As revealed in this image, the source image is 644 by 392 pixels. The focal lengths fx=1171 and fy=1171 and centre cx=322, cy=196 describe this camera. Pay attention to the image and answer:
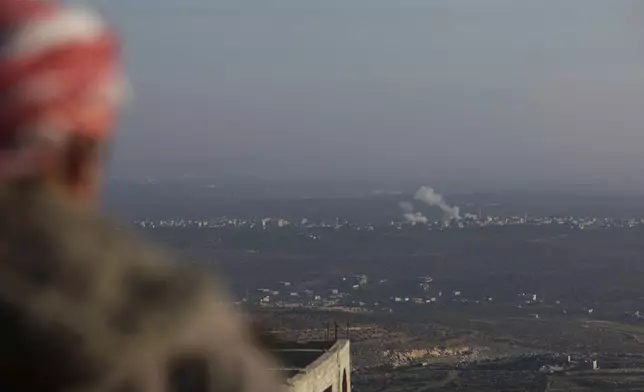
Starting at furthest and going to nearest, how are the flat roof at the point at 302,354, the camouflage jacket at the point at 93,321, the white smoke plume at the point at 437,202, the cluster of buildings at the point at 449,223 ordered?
the white smoke plume at the point at 437,202, the cluster of buildings at the point at 449,223, the flat roof at the point at 302,354, the camouflage jacket at the point at 93,321

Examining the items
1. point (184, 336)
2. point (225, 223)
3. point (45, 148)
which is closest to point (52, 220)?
point (45, 148)

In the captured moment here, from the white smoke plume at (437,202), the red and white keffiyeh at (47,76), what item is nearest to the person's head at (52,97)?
the red and white keffiyeh at (47,76)

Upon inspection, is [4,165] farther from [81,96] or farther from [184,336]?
[184,336]

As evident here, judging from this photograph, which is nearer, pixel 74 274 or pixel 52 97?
pixel 74 274

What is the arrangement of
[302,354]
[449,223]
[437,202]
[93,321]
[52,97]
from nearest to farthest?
[93,321]
[52,97]
[302,354]
[449,223]
[437,202]

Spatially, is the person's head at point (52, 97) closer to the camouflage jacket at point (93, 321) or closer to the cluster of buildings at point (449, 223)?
the camouflage jacket at point (93, 321)

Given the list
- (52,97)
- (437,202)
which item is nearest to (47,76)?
(52,97)

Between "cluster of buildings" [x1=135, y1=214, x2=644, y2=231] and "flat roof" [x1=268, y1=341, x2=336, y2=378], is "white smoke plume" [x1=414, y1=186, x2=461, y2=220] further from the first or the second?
"flat roof" [x1=268, y1=341, x2=336, y2=378]

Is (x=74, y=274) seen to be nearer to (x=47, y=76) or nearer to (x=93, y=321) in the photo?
(x=93, y=321)

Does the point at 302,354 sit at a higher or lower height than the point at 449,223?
lower
